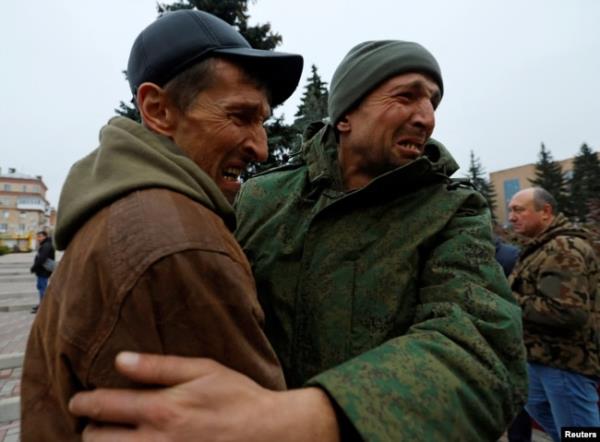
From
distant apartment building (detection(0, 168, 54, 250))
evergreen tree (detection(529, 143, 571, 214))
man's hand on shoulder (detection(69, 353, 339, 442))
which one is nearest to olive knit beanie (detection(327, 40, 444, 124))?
man's hand on shoulder (detection(69, 353, 339, 442))

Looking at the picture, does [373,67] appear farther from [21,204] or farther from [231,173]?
[21,204]

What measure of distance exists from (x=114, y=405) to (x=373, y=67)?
1.51 meters

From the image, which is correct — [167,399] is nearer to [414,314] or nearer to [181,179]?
[181,179]

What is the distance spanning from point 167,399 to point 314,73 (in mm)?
16855

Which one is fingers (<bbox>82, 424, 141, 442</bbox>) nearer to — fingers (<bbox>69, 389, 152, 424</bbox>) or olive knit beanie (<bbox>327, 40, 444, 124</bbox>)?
fingers (<bbox>69, 389, 152, 424</bbox>)

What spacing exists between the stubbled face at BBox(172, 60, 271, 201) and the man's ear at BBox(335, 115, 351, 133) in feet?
1.56

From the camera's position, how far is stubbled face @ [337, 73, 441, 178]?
1678mm

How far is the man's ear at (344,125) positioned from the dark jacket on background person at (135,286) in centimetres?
97

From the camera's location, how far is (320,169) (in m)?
1.79

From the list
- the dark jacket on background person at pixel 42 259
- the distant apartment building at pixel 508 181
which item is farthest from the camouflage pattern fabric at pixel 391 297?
the distant apartment building at pixel 508 181

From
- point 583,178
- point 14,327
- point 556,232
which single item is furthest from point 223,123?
point 583,178

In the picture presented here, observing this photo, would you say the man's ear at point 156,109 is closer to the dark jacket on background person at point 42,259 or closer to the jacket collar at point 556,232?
the jacket collar at point 556,232

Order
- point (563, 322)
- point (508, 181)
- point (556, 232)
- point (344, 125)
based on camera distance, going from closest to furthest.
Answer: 1. point (344, 125)
2. point (563, 322)
3. point (556, 232)
4. point (508, 181)

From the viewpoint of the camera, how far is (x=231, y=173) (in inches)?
59.5
